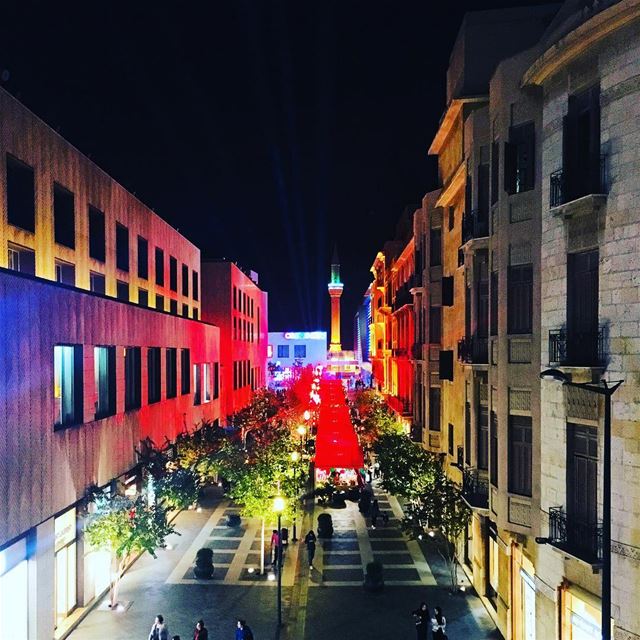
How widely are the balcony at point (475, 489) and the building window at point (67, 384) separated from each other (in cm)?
1420

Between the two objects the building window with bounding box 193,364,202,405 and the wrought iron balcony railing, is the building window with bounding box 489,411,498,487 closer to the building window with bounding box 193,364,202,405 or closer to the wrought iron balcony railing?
the wrought iron balcony railing

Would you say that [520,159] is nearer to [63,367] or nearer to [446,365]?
[446,365]

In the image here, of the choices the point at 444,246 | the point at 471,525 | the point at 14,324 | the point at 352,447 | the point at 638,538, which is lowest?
the point at 352,447

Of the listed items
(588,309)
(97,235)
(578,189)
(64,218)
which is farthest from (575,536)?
A: (97,235)

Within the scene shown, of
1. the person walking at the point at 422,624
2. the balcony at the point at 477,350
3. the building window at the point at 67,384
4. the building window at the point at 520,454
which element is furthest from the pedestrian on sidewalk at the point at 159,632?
the balcony at the point at 477,350

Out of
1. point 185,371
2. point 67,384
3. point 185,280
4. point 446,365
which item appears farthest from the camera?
point 185,280

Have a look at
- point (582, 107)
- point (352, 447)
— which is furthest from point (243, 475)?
point (352, 447)

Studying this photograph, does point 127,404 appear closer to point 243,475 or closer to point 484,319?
point 243,475

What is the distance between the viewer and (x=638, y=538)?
13109 millimetres

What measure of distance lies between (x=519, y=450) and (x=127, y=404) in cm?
1735

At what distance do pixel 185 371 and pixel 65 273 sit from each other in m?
13.6

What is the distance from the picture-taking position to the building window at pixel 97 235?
2967 cm

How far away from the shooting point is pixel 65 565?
2159 centimetres

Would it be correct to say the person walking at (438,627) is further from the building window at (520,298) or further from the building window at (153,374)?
the building window at (153,374)
